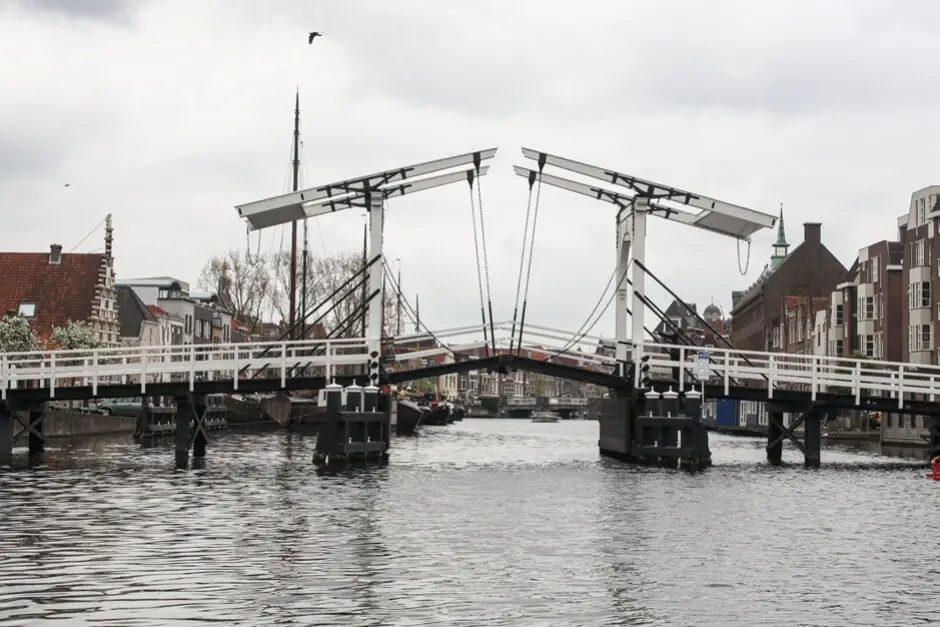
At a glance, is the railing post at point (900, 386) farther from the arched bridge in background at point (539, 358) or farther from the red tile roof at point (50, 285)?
the red tile roof at point (50, 285)

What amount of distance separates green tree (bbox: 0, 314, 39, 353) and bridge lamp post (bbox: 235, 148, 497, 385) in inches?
1002

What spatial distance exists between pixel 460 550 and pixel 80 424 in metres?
44.2

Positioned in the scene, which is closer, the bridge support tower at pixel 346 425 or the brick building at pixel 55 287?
the bridge support tower at pixel 346 425

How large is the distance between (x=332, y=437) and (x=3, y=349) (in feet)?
95.9

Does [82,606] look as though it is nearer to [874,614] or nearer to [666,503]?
[874,614]

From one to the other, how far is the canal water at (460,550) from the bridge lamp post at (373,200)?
6.06m

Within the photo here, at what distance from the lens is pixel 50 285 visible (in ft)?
269

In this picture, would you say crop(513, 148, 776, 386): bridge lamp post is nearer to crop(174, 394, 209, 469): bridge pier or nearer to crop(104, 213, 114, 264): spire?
crop(174, 394, 209, 469): bridge pier

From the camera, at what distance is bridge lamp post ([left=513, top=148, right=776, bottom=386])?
42906 mm

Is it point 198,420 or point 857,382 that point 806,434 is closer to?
point 857,382

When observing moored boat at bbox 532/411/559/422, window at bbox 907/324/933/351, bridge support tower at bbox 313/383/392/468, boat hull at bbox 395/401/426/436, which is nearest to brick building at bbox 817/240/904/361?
window at bbox 907/324/933/351

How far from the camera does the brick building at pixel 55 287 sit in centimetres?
8044

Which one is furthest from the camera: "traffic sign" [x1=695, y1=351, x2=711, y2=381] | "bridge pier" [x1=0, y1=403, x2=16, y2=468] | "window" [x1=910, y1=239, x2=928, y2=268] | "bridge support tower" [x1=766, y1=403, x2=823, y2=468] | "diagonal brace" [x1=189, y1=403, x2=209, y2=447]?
"window" [x1=910, y1=239, x2=928, y2=268]

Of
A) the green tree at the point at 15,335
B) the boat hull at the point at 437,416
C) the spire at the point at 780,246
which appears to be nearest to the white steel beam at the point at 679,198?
the green tree at the point at 15,335
